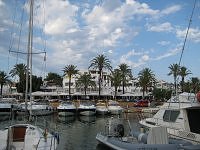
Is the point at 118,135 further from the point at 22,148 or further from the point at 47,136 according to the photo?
the point at 22,148

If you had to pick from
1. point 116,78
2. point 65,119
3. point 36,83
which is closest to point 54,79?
point 36,83

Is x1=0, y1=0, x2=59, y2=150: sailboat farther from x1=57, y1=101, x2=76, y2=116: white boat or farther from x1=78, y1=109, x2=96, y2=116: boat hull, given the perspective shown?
x1=78, y1=109, x2=96, y2=116: boat hull

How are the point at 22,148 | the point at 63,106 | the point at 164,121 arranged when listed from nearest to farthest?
the point at 22,148 → the point at 164,121 → the point at 63,106

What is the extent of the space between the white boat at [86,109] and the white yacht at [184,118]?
125ft

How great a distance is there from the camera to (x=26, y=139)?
1930 cm

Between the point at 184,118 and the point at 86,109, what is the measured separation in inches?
1686

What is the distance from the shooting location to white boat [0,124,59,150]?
1800 centimetres

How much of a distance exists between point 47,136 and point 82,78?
98520 millimetres

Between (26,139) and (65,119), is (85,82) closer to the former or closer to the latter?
(65,119)

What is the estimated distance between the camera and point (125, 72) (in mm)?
107688

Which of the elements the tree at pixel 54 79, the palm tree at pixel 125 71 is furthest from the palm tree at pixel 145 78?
the tree at pixel 54 79

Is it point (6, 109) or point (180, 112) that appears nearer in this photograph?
point (180, 112)

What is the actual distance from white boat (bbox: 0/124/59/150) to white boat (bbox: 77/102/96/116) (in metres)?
40.3

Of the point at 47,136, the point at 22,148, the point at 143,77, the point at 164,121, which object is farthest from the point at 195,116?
the point at 143,77
